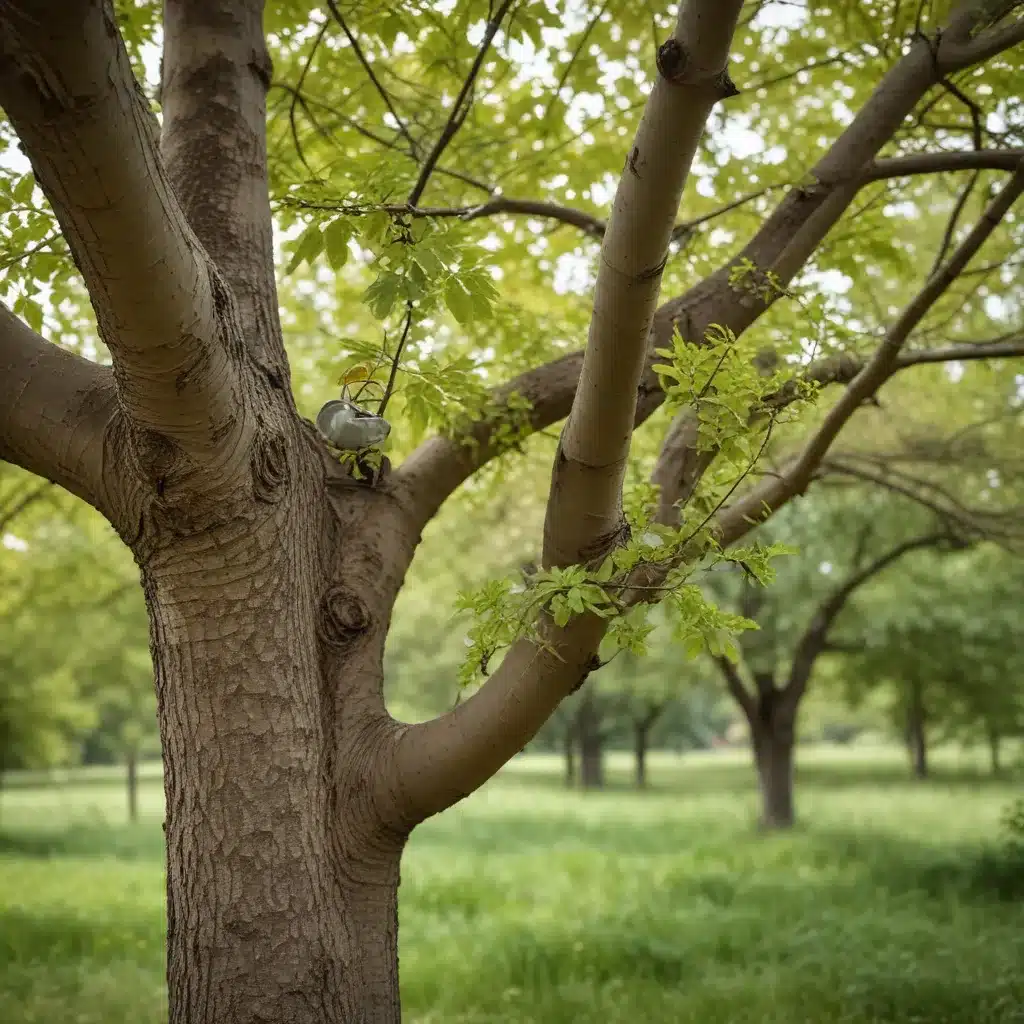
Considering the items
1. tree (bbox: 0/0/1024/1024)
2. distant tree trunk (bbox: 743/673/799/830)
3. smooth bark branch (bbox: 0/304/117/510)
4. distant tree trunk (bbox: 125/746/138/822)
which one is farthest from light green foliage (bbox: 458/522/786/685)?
distant tree trunk (bbox: 125/746/138/822)

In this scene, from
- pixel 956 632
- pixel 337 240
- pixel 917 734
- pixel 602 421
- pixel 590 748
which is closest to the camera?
pixel 602 421

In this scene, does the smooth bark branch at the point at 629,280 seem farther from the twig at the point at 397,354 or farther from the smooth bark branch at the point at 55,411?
the smooth bark branch at the point at 55,411

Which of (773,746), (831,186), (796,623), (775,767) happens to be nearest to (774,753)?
(773,746)

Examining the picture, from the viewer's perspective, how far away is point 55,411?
229cm

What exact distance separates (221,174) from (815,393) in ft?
5.87

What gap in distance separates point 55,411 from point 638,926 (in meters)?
5.73

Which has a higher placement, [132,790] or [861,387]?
[861,387]

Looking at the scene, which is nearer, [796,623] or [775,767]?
[775,767]

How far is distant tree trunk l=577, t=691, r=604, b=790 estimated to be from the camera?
89.5ft

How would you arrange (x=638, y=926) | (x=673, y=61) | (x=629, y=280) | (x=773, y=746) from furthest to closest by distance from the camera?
(x=773, y=746)
(x=638, y=926)
(x=629, y=280)
(x=673, y=61)

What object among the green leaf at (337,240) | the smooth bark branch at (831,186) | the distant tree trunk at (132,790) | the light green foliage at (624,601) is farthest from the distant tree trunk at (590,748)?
the green leaf at (337,240)

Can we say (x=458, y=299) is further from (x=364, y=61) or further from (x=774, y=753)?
(x=774, y=753)

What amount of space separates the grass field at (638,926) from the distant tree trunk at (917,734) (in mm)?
7935

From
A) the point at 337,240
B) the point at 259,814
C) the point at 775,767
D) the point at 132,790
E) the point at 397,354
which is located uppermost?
the point at 337,240
